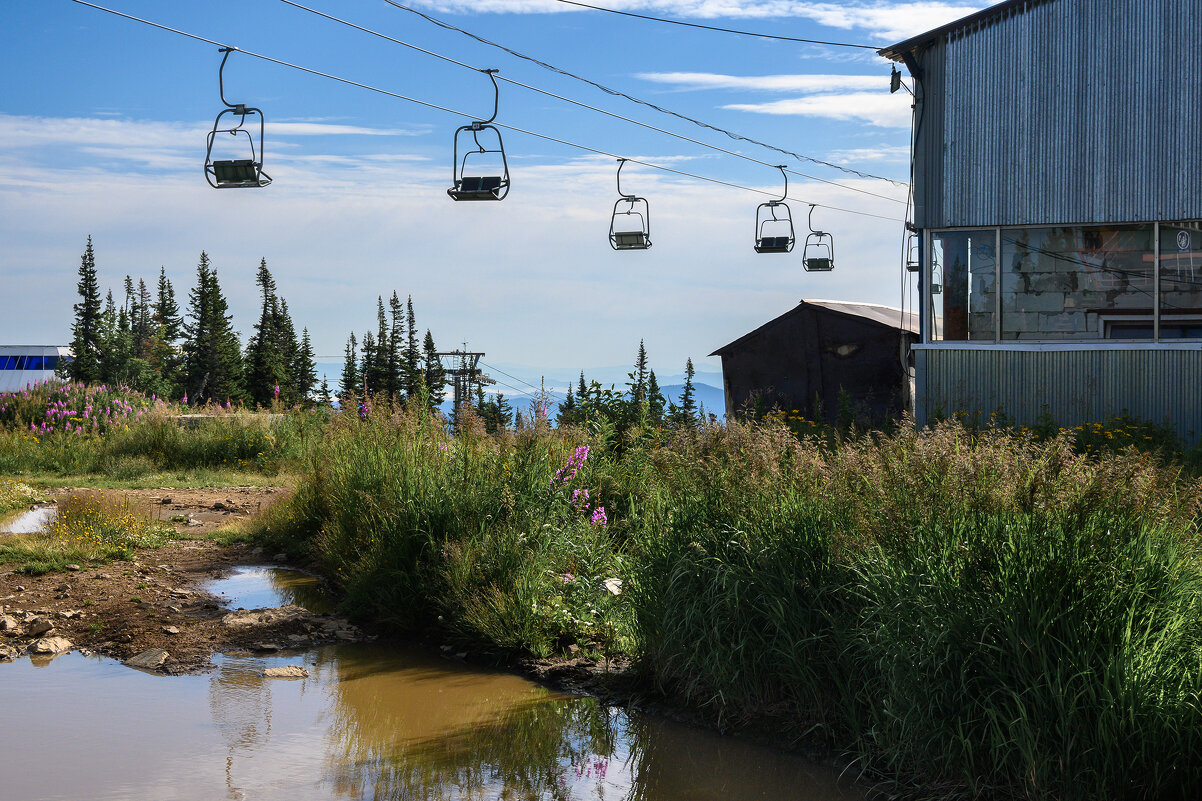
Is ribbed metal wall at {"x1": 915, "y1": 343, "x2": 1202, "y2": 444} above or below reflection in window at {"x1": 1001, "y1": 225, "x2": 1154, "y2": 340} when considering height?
below

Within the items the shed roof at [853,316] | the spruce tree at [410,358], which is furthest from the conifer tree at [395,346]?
the shed roof at [853,316]

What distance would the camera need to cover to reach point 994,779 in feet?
14.0

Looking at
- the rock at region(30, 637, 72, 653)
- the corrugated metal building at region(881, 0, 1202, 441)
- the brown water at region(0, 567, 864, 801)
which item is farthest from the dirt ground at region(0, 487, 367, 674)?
the corrugated metal building at region(881, 0, 1202, 441)

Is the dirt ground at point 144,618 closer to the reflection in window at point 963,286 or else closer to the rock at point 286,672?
the rock at point 286,672

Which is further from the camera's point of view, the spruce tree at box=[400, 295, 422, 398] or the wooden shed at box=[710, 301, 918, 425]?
the spruce tree at box=[400, 295, 422, 398]

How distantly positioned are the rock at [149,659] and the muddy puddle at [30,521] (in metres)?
4.63

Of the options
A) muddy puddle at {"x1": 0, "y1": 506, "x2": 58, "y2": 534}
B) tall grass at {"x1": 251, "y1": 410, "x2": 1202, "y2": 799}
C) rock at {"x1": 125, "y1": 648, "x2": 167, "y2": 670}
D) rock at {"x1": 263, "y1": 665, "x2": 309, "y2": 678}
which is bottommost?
rock at {"x1": 263, "y1": 665, "x2": 309, "y2": 678}

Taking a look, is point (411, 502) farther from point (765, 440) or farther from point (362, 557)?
point (765, 440)

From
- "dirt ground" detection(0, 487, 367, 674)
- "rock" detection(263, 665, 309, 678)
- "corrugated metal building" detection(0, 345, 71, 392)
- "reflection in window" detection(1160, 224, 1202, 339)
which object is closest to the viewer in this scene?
"rock" detection(263, 665, 309, 678)

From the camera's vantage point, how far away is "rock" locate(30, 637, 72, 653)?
696 cm

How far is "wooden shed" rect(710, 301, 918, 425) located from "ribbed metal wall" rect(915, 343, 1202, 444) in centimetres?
243

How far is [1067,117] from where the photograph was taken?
44.0 ft

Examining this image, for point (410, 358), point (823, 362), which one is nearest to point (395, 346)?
point (410, 358)

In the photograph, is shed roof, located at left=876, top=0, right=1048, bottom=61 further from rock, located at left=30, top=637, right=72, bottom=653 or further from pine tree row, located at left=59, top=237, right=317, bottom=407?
pine tree row, located at left=59, top=237, right=317, bottom=407
